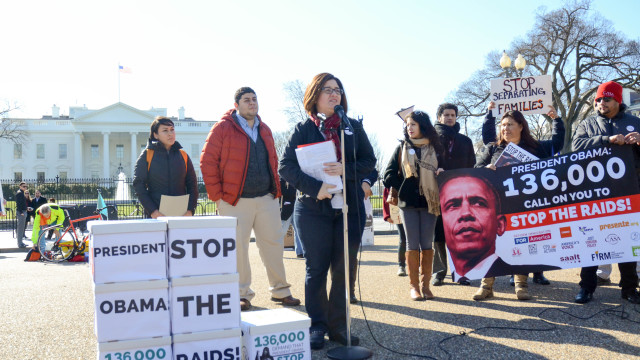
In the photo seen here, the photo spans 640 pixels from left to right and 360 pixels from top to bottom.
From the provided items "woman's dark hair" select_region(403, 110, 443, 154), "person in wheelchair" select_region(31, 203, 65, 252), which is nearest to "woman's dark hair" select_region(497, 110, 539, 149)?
"woman's dark hair" select_region(403, 110, 443, 154)

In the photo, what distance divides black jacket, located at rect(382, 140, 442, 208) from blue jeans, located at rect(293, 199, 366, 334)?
5.41ft

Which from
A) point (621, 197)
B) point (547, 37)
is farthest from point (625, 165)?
point (547, 37)

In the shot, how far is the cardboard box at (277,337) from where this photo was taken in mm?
3367

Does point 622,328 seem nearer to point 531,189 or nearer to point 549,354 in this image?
point 549,354

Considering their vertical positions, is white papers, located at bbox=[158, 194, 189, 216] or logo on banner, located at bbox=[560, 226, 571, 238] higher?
white papers, located at bbox=[158, 194, 189, 216]

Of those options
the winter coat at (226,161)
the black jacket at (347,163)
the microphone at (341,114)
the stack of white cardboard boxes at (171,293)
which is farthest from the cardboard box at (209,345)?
the winter coat at (226,161)

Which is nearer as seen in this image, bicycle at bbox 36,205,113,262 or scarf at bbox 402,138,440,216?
scarf at bbox 402,138,440,216

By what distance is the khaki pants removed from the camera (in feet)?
18.7

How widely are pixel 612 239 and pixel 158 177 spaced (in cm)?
499

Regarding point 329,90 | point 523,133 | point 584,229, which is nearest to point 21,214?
point 329,90

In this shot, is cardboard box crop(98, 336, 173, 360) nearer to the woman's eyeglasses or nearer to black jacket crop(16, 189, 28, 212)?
the woman's eyeglasses

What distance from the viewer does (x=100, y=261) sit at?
3094 mm

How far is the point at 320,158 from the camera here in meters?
4.13

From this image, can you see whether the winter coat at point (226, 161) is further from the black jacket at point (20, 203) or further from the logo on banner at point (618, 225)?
the black jacket at point (20, 203)
